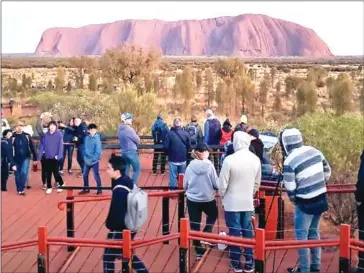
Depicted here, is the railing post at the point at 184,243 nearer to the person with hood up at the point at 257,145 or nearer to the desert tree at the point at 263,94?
the person with hood up at the point at 257,145

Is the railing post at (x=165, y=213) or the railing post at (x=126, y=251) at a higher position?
the railing post at (x=126, y=251)

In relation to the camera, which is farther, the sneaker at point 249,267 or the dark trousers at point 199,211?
the dark trousers at point 199,211

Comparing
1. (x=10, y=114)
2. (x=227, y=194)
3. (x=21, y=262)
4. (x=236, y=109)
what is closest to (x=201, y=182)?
(x=227, y=194)

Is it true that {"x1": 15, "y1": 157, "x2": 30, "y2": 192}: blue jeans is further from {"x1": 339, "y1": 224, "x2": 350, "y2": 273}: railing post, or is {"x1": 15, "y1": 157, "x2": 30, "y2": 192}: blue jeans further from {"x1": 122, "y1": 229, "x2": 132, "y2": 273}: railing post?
{"x1": 339, "y1": 224, "x2": 350, "y2": 273}: railing post

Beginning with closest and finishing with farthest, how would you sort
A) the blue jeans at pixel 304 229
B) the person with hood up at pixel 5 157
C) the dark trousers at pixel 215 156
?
the blue jeans at pixel 304 229, the person with hood up at pixel 5 157, the dark trousers at pixel 215 156

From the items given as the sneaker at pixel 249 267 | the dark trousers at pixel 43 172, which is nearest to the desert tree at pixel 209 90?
the dark trousers at pixel 43 172

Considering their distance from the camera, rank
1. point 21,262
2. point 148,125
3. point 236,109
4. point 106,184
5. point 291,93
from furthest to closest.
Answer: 1. point 291,93
2. point 236,109
3. point 148,125
4. point 106,184
5. point 21,262

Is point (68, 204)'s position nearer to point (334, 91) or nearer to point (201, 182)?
point (201, 182)
